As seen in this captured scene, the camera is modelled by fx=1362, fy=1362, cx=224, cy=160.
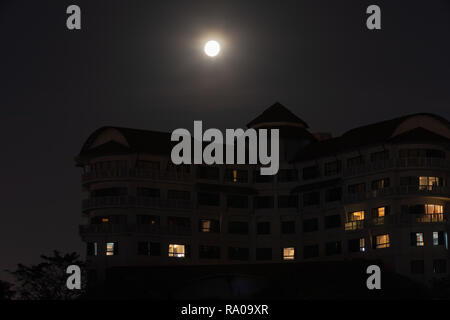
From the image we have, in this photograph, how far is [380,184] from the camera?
136500mm

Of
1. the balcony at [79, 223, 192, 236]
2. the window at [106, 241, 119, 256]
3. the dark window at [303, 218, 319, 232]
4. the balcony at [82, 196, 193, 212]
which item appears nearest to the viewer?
the window at [106, 241, 119, 256]

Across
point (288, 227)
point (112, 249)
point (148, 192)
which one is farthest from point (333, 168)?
point (112, 249)

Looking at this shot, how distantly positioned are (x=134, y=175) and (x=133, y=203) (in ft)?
9.69

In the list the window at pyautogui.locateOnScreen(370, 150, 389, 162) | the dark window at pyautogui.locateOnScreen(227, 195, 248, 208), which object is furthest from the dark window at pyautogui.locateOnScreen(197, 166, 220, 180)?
the window at pyautogui.locateOnScreen(370, 150, 389, 162)

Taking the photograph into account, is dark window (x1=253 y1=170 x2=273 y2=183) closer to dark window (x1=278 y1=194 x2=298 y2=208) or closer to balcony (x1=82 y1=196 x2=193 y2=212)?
dark window (x1=278 y1=194 x2=298 y2=208)

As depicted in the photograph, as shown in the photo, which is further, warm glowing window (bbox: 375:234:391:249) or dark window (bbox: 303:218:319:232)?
dark window (bbox: 303:218:319:232)

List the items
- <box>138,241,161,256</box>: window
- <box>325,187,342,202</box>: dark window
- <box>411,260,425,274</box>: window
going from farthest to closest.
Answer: <box>325,187,342,202</box>: dark window, <box>138,241,161,256</box>: window, <box>411,260,425,274</box>: window

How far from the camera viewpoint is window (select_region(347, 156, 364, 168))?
139250 mm

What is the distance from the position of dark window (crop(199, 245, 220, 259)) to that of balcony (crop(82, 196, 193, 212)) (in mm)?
4601

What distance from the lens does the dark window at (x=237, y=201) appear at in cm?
14675

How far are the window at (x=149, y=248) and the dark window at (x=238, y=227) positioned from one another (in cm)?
919

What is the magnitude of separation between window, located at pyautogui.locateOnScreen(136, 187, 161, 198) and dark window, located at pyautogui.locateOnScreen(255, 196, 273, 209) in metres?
11.8

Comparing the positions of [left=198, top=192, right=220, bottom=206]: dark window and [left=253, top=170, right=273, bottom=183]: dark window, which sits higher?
[left=253, top=170, right=273, bottom=183]: dark window

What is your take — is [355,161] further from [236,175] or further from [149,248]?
[149,248]
